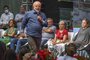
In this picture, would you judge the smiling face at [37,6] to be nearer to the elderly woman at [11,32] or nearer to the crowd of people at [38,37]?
the crowd of people at [38,37]

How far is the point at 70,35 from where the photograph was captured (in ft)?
43.2

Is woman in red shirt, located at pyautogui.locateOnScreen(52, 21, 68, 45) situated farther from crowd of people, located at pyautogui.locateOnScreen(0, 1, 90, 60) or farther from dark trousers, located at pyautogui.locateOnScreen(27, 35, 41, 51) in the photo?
dark trousers, located at pyautogui.locateOnScreen(27, 35, 41, 51)

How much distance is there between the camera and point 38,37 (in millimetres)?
10602

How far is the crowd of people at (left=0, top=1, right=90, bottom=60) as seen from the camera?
9.62m

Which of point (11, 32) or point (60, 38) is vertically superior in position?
point (60, 38)

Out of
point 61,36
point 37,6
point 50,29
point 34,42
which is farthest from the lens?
point 50,29

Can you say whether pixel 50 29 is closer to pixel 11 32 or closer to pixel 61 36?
pixel 61 36

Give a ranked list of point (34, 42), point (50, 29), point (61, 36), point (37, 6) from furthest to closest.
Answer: point (50, 29) → point (61, 36) → point (34, 42) → point (37, 6)

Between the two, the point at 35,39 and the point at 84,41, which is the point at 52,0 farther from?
the point at 35,39

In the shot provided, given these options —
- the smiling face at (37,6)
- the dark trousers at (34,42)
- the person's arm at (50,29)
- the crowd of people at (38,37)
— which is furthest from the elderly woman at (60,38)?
the smiling face at (37,6)

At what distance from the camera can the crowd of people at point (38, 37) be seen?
9.62m

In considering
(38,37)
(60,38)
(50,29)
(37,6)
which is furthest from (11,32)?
(37,6)

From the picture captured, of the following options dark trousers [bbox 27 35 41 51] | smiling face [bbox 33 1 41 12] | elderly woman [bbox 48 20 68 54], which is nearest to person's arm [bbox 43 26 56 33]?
elderly woman [bbox 48 20 68 54]

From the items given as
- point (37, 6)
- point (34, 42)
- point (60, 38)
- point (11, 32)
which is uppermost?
Answer: point (37, 6)
